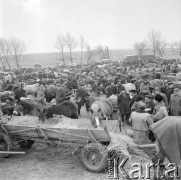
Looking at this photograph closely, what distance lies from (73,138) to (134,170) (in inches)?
65.2

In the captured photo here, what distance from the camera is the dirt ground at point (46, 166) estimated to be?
20.6ft

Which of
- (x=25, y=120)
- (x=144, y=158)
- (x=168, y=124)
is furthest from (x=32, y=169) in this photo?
(x=168, y=124)

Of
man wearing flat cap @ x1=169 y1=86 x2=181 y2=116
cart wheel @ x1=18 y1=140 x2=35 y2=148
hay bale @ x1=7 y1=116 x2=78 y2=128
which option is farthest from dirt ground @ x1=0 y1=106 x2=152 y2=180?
man wearing flat cap @ x1=169 y1=86 x2=181 y2=116

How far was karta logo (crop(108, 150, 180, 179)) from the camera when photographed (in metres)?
5.67

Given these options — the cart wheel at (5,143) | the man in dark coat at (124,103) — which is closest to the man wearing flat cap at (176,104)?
the man in dark coat at (124,103)

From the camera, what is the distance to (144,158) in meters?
6.28

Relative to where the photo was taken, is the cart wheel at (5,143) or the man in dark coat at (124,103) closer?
the cart wheel at (5,143)

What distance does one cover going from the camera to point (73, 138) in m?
6.48

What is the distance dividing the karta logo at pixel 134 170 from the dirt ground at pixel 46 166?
11.4 inches

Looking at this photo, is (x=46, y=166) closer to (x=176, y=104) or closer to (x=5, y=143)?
(x=5, y=143)

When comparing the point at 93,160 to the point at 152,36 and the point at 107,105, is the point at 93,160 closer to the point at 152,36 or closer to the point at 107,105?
the point at 107,105

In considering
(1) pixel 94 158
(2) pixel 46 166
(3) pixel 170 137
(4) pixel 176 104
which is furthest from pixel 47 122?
(4) pixel 176 104

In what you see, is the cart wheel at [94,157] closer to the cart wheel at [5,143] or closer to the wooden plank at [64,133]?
the wooden plank at [64,133]

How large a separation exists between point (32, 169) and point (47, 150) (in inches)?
48.7
